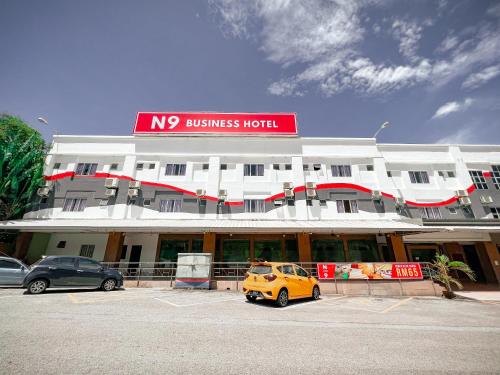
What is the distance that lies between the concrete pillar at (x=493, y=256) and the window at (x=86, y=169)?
122ft

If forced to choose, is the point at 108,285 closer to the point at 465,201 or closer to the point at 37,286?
the point at 37,286

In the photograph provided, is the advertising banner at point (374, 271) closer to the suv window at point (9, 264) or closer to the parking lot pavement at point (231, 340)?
the parking lot pavement at point (231, 340)

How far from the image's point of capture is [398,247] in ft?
60.1

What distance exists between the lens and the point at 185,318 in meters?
6.89

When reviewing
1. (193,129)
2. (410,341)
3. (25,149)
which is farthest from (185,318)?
(25,149)

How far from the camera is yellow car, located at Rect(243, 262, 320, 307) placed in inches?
352

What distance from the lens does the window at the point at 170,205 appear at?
806 inches

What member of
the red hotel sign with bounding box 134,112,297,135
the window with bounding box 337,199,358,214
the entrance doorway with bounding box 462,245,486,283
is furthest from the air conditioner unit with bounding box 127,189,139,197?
the entrance doorway with bounding box 462,245,486,283

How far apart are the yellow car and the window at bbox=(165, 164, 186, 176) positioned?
14851mm

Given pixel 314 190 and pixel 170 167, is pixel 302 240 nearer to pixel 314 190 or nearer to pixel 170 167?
pixel 314 190

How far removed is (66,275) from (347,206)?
21.1 meters

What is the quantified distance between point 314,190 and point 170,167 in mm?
14212

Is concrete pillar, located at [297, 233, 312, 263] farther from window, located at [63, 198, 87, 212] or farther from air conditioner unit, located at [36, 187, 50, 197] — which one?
air conditioner unit, located at [36, 187, 50, 197]

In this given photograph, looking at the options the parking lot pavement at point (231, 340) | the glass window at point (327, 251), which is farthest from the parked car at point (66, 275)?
the glass window at point (327, 251)
